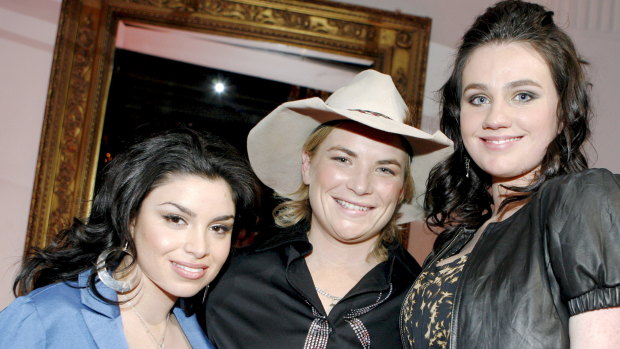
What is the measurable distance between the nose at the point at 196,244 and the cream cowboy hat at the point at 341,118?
678 mm

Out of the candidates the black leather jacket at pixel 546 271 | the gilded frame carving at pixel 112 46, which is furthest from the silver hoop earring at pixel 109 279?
the gilded frame carving at pixel 112 46

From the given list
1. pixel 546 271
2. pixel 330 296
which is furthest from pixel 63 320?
pixel 546 271

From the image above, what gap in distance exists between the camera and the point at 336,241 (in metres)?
2.63

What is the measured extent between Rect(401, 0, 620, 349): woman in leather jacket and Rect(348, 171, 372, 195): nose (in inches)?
11.3

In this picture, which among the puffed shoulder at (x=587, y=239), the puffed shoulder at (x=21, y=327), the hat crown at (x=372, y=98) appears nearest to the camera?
the puffed shoulder at (x=587, y=239)

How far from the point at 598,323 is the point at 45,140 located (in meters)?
2.75

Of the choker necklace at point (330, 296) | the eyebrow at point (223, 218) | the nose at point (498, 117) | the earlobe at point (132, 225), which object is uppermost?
the nose at point (498, 117)

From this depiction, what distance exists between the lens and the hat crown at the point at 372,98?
8.39ft

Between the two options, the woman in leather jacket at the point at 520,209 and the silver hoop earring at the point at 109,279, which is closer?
the woman in leather jacket at the point at 520,209

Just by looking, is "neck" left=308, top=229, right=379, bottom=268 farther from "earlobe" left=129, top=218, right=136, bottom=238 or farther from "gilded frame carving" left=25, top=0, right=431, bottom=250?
"gilded frame carving" left=25, top=0, right=431, bottom=250

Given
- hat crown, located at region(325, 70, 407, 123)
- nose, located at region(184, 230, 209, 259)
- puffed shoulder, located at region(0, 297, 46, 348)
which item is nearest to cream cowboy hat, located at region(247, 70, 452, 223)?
hat crown, located at region(325, 70, 407, 123)

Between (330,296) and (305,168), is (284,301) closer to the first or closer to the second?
(330,296)

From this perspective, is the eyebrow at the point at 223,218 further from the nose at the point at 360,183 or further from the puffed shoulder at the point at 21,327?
the puffed shoulder at the point at 21,327

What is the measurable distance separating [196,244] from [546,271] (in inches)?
43.5
